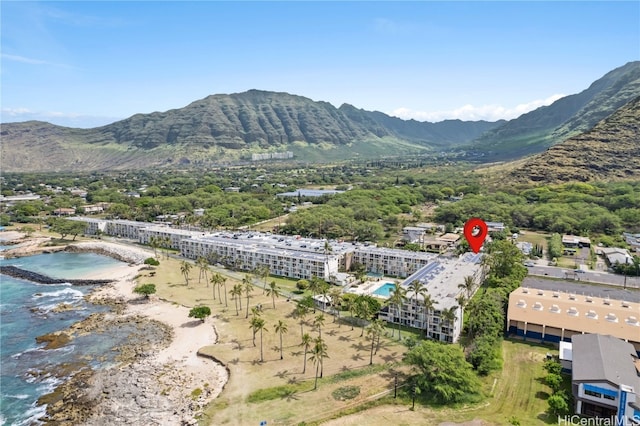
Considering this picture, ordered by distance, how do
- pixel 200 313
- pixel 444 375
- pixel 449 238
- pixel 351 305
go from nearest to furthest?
pixel 444 375, pixel 351 305, pixel 200 313, pixel 449 238

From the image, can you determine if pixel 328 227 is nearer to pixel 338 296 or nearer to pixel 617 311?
pixel 338 296

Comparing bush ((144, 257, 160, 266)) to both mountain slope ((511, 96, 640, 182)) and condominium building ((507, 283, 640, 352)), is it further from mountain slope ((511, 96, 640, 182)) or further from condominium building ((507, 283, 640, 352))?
mountain slope ((511, 96, 640, 182))

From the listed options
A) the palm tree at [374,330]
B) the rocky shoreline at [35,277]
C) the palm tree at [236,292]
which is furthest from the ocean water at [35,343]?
the palm tree at [374,330]

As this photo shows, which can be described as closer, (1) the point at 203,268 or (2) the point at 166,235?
(1) the point at 203,268

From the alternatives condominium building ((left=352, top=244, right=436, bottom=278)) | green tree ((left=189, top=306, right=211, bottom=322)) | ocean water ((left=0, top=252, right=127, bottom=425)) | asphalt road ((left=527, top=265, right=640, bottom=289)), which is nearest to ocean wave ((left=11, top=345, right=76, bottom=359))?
ocean water ((left=0, top=252, right=127, bottom=425))

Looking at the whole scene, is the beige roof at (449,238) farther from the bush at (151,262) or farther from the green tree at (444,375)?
the bush at (151,262)

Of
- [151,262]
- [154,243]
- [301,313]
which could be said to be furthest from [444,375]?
[154,243]

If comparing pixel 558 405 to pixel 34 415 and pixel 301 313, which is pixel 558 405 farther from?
pixel 34 415
